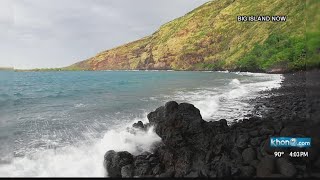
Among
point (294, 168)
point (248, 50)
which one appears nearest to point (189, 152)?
point (294, 168)

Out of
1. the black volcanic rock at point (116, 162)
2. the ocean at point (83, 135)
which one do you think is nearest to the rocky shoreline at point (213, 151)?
the black volcanic rock at point (116, 162)

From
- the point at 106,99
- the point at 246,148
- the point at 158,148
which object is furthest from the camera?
the point at 106,99

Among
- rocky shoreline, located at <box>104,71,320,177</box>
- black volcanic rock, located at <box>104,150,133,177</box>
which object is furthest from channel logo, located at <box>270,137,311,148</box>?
black volcanic rock, located at <box>104,150,133,177</box>

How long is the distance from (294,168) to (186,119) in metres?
3.29

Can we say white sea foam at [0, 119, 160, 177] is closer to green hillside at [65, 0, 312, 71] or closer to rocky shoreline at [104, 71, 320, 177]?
rocky shoreline at [104, 71, 320, 177]

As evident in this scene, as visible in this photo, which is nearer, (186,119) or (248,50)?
(186,119)

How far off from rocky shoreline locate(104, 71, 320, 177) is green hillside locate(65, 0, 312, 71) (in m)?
2.52

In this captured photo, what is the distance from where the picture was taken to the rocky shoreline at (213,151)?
602 centimetres

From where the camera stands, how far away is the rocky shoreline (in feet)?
19.8

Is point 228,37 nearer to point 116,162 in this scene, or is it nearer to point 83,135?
point 83,135

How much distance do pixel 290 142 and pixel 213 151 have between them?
9.07 ft

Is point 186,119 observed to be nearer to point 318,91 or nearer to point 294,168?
point 294,168

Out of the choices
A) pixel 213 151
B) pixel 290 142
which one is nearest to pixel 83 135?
pixel 213 151

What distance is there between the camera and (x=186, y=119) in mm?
8625
